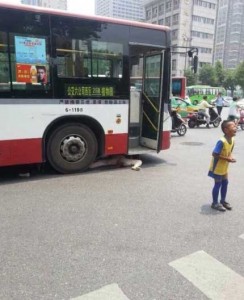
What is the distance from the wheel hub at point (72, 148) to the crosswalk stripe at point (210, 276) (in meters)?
3.65

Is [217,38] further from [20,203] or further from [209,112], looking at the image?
[20,203]

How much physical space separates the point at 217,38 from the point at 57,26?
111707mm

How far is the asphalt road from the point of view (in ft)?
9.86

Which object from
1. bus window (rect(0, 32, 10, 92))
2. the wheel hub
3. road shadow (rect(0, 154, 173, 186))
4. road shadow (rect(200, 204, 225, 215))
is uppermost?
bus window (rect(0, 32, 10, 92))

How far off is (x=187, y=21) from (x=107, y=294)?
8592cm

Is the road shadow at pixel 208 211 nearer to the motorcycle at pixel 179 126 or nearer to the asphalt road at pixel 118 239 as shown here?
the asphalt road at pixel 118 239

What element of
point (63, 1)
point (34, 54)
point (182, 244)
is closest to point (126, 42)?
point (34, 54)

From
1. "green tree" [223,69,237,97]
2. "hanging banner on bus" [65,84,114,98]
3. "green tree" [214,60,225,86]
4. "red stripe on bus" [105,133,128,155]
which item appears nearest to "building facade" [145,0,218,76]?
"green tree" [214,60,225,86]

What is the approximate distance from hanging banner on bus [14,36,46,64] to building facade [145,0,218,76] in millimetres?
73256

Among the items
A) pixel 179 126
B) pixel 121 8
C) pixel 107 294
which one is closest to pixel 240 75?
pixel 121 8

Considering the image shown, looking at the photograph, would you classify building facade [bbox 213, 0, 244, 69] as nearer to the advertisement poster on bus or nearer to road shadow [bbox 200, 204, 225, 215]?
the advertisement poster on bus

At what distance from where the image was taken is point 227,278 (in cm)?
318

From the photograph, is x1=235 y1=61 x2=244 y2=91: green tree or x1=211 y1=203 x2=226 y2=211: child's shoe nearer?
x1=211 y1=203 x2=226 y2=211: child's shoe

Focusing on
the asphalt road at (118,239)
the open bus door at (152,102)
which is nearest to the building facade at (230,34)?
the open bus door at (152,102)
